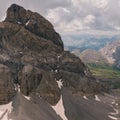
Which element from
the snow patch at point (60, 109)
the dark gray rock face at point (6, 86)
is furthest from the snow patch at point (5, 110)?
the snow patch at point (60, 109)

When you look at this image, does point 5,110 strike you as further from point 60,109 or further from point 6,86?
point 60,109

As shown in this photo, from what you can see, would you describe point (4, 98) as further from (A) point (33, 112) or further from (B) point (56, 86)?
(B) point (56, 86)

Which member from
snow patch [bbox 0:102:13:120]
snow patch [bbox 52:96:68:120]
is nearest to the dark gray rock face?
snow patch [bbox 0:102:13:120]

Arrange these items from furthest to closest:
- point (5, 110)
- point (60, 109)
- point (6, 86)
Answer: point (60, 109) < point (6, 86) < point (5, 110)

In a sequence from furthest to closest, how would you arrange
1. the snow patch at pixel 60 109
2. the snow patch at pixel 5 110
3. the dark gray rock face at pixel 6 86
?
the snow patch at pixel 60 109 < the dark gray rock face at pixel 6 86 < the snow patch at pixel 5 110

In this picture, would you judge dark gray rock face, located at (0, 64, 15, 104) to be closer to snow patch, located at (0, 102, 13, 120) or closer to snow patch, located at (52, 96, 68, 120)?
snow patch, located at (0, 102, 13, 120)

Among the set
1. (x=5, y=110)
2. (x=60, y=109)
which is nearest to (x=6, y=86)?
(x=5, y=110)

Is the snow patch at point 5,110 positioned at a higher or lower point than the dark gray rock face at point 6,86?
lower


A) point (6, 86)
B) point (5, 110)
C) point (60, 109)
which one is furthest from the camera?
point (60, 109)

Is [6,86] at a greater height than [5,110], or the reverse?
[6,86]

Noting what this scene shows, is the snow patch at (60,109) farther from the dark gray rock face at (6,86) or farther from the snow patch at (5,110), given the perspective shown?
the snow patch at (5,110)

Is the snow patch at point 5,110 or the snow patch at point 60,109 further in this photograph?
the snow patch at point 60,109

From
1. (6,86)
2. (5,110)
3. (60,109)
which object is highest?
(6,86)

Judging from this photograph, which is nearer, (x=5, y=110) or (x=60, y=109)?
(x=5, y=110)
